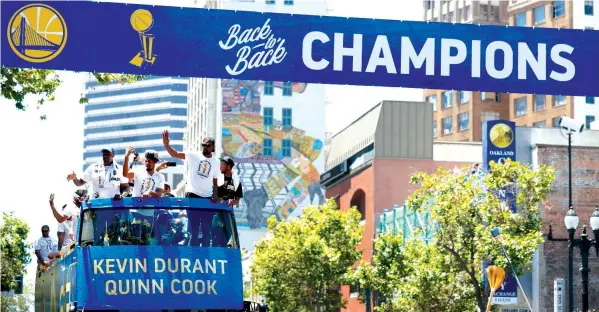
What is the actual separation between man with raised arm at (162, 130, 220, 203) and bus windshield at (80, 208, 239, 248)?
390 mm

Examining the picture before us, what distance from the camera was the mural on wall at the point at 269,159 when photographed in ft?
490

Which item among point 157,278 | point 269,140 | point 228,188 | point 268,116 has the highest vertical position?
point 268,116

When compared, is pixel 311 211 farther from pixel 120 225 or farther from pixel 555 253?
pixel 120 225

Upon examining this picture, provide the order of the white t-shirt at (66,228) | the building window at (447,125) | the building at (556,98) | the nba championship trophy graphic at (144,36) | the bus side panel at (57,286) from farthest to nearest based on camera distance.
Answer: the building window at (447,125) → the building at (556,98) → the white t-shirt at (66,228) → the nba championship trophy graphic at (144,36) → the bus side panel at (57,286)

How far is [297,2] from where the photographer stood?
163000mm

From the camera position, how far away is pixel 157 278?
20922 millimetres

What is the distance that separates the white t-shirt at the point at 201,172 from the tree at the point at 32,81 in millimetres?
3069

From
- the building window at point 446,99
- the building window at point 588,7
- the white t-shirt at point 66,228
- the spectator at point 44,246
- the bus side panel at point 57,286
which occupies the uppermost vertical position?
the building window at point 588,7

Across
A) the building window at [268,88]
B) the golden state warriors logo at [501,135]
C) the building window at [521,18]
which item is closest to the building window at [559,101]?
the building window at [521,18]

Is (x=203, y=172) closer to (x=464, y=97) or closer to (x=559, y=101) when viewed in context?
(x=559, y=101)

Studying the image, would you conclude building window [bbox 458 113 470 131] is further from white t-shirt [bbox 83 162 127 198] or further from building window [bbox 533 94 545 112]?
white t-shirt [bbox 83 162 127 198]

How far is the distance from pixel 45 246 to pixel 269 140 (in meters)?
126

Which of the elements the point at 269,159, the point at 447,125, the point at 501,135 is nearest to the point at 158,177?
the point at 501,135

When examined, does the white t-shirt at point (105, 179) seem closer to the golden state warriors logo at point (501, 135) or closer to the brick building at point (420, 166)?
the golden state warriors logo at point (501, 135)
